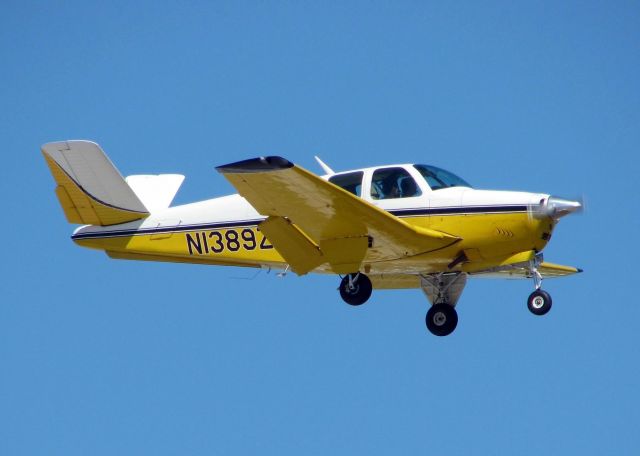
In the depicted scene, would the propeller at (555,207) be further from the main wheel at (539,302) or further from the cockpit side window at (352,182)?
the cockpit side window at (352,182)

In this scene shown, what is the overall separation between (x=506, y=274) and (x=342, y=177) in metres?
3.68

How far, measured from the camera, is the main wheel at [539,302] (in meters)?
18.3

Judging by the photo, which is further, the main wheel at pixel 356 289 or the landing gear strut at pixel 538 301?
the main wheel at pixel 356 289

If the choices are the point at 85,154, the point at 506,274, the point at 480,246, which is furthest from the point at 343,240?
the point at 85,154

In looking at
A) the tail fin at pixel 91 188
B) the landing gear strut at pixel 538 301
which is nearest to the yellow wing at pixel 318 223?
the landing gear strut at pixel 538 301

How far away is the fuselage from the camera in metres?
18.2

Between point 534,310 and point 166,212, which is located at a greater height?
point 166,212

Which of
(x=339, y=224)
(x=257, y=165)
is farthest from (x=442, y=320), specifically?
(x=257, y=165)

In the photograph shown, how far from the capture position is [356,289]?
1864cm

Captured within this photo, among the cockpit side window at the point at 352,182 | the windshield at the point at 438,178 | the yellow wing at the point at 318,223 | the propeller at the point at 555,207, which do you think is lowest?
the yellow wing at the point at 318,223

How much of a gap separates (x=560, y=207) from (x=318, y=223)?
146 inches

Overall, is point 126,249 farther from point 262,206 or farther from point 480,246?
point 480,246

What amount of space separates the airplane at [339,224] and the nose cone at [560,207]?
2cm

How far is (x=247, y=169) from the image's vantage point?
16281mm
